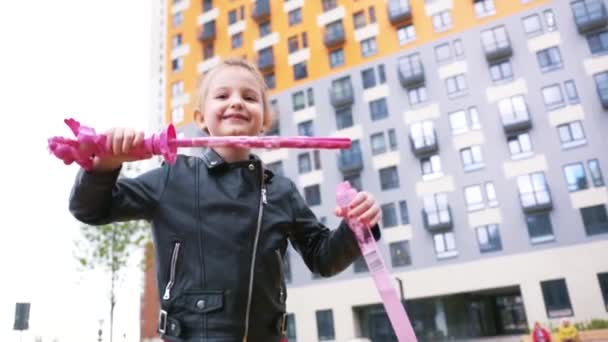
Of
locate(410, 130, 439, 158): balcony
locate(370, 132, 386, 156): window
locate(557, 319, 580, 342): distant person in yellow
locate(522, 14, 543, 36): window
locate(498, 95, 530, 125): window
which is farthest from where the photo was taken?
locate(370, 132, 386, 156): window

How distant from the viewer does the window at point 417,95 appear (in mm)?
20631

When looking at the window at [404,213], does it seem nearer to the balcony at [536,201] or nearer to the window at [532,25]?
the balcony at [536,201]

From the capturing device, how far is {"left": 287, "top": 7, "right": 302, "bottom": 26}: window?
79.7 feet

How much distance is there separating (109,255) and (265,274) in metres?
13.3

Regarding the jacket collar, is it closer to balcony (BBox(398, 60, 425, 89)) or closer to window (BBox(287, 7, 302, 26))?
balcony (BBox(398, 60, 425, 89))

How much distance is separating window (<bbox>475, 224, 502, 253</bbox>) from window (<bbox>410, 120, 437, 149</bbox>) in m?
3.91

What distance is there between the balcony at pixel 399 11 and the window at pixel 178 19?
12284 mm

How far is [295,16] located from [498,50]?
10.0 metres

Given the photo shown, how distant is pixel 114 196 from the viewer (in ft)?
4.21

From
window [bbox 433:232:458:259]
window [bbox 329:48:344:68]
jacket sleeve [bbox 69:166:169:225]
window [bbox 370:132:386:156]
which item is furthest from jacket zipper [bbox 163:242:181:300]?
window [bbox 329:48:344:68]

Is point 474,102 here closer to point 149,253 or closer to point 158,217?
point 149,253

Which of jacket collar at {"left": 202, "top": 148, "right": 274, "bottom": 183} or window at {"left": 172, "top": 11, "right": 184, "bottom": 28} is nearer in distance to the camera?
jacket collar at {"left": 202, "top": 148, "right": 274, "bottom": 183}

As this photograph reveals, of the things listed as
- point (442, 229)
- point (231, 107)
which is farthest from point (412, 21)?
point (231, 107)

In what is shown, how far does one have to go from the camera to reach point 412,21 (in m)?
21.5
